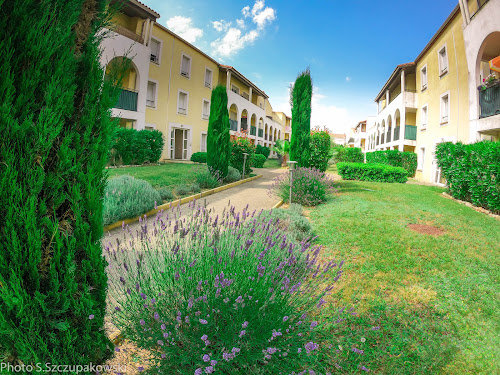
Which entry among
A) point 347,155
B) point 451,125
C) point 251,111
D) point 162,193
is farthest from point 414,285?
point 251,111

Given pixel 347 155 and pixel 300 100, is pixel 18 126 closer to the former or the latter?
pixel 300 100

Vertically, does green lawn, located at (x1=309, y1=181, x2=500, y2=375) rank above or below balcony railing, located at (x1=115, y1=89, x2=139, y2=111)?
below

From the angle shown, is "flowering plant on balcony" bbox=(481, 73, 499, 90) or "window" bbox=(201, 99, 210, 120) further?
"window" bbox=(201, 99, 210, 120)

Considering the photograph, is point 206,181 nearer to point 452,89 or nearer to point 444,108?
point 452,89

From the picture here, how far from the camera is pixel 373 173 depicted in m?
16.3

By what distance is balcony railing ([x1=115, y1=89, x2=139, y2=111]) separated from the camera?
16392 mm

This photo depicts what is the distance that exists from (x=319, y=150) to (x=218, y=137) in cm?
452

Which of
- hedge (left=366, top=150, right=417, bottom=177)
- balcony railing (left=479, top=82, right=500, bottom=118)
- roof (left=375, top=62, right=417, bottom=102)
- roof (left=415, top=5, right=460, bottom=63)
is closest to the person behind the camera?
balcony railing (left=479, top=82, right=500, bottom=118)

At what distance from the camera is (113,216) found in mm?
5617

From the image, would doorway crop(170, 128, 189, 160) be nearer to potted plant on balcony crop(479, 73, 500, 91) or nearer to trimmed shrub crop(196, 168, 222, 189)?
trimmed shrub crop(196, 168, 222, 189)

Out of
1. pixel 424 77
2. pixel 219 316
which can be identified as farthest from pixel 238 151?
pixel 424 77

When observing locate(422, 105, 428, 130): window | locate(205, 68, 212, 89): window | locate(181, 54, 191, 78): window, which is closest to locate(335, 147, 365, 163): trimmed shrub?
locate(422, 105, 428, 130): window

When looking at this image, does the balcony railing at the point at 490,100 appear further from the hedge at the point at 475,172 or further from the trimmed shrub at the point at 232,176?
the trimmed shrub at the point at 232,176

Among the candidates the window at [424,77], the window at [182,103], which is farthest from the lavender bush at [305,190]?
the window at [424,77]
